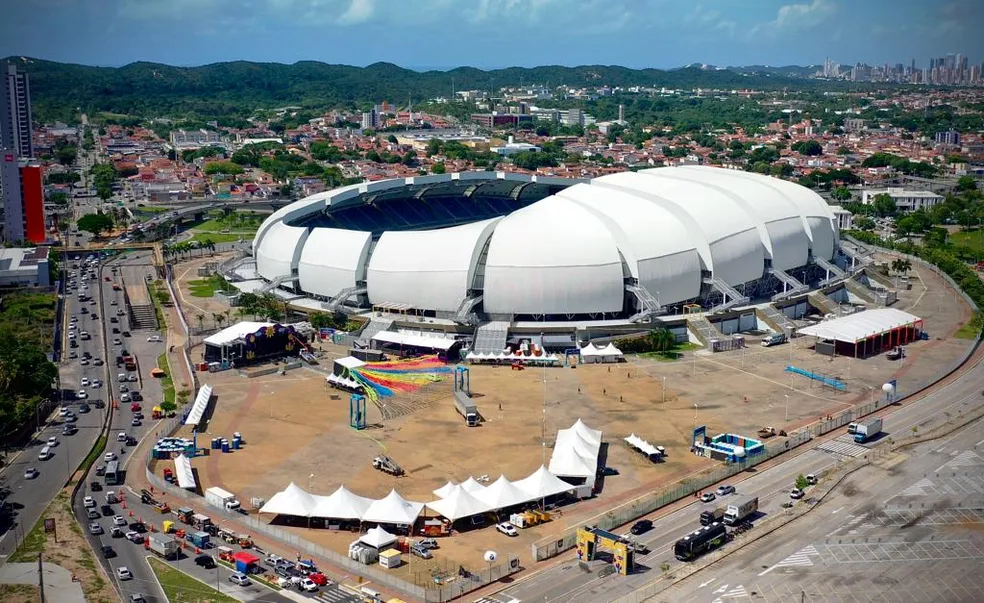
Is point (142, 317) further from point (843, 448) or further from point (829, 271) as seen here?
point (829, 271)

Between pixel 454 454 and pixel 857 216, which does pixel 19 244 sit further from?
pixel 857 216

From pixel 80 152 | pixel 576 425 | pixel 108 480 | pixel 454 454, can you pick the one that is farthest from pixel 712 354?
pixel 80 152

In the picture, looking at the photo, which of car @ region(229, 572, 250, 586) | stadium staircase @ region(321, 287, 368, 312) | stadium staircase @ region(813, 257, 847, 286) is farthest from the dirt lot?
stadium staircase @ region(813, 257, 847, 286)

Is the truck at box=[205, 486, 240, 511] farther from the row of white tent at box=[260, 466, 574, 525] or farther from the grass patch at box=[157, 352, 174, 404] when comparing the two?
the grass patch at box=[157, 352, 174, 404]

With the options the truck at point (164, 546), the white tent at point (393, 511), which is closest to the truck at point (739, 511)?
the white tent at point (393, 511)

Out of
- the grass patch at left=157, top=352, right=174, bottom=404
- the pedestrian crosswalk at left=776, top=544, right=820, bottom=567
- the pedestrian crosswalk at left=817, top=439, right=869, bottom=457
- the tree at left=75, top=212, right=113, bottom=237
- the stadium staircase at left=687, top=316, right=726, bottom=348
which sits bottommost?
the grass patch at left=157, top=352, right=174, bottom=404

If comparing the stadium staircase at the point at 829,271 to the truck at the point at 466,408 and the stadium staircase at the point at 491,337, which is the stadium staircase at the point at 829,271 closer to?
the stadium staircase at the point at 491,337
